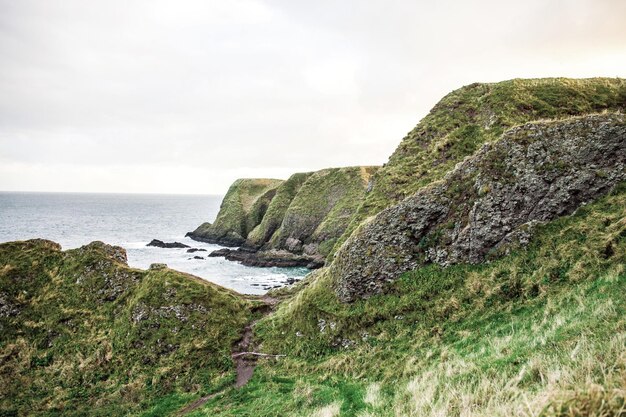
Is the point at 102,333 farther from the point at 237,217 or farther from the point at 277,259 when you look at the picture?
the point at 237,217

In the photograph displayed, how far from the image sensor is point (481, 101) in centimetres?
4566

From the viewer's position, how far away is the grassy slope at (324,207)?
281 feet

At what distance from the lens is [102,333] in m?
25.6

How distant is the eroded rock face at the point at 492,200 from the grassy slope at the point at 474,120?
14512mm

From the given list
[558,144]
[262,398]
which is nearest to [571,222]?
[558,144]

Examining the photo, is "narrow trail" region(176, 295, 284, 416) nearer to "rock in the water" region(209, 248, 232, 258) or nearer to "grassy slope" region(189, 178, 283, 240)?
"rock in the water" region(209, 248, 232, 258)

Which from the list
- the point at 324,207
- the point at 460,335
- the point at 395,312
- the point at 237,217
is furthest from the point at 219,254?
the point at 460,335

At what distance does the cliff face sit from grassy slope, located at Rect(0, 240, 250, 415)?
50.5 metres

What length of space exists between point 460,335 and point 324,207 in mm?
82019

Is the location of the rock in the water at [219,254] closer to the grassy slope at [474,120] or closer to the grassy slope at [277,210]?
the grassy slope at [277,210]

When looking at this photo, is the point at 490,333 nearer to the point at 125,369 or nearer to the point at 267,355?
the point at 267,355

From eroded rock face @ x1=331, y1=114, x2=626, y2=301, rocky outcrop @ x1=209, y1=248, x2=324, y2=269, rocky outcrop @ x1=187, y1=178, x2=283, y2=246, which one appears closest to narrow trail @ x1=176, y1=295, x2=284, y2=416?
eroded rock face @ x1=331, y1=114, x2=626, y2=301

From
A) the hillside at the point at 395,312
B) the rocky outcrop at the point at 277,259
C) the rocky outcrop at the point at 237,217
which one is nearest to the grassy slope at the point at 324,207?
the rocky outcrop at the point at 277,259

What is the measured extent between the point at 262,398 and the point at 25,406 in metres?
14.9
